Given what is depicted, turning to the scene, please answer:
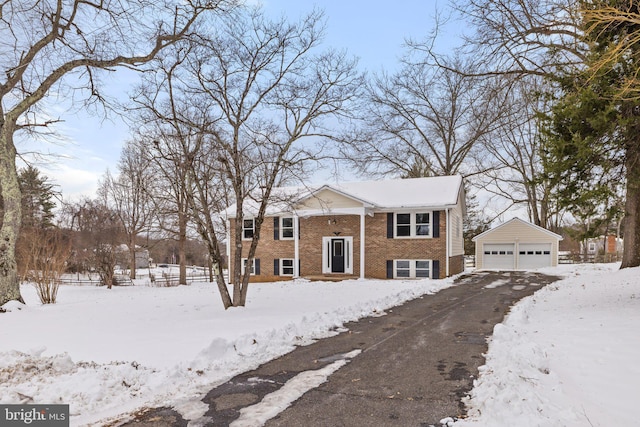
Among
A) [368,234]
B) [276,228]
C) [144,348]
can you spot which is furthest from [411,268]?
[144,348]

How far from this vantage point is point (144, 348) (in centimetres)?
626

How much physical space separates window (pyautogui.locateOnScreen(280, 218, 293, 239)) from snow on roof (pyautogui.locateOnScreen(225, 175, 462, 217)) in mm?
1040

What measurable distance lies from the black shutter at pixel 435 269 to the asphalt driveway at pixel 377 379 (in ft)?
35.5

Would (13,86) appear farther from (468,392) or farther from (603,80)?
(603,80)

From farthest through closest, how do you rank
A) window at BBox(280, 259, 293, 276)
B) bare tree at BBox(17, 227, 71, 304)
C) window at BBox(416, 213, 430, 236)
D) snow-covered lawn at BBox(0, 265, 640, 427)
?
1. window at BBox(280, 259, 293, 276)
2. window at BBox(416, 213, 430, 236)
3. bare tree at BBox(17, 227, 71, 304)
4. snow-covered lawn at BBox(0, 265, 640, 427)

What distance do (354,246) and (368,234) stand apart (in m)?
1.00

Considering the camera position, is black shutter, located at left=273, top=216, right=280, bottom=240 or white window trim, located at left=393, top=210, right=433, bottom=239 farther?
black shutter, located at left=273, top=216, right=280, bottom=240

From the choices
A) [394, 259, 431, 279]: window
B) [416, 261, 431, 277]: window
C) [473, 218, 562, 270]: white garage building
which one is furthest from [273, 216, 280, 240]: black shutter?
[473, 218, 562, 270]: white garage building

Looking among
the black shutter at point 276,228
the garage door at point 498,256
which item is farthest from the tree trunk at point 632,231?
the black shutter at point 276,228

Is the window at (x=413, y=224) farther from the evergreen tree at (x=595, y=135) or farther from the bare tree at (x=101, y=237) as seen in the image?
the bare tree at (x=101, y=237)

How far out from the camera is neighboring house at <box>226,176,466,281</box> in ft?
65.2

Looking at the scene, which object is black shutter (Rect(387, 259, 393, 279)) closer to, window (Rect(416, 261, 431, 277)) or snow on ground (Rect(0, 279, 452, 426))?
window (Rect(416, 261, 431, 277))

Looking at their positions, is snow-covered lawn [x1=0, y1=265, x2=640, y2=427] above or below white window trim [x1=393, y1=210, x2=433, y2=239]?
below

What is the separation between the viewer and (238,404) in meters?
4.26
